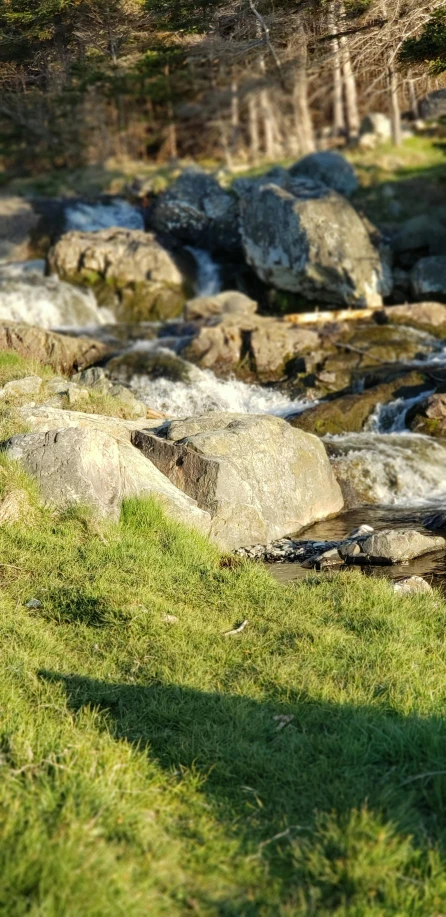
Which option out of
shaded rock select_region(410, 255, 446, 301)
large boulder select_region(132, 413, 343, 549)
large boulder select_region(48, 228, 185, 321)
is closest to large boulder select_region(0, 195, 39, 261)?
large boulder select_region(48, 228, 185, 321)

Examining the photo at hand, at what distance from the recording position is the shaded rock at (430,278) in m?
24.1

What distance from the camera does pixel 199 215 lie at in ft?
94.4

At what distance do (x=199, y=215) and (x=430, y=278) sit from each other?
8.87m

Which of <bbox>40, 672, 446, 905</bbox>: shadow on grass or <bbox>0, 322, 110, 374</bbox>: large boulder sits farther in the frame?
<bbox>0, 322, 110, 374</bbox>: large boulder

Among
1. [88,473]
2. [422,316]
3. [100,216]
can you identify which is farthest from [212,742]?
[100,216]

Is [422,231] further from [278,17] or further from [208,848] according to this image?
[208,848]

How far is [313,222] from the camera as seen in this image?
79.0 ft

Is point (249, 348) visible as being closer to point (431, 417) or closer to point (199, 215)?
point (431, 417)

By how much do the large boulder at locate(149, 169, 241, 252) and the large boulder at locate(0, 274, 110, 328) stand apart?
5.46 m

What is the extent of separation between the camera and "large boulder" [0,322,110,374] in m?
18.3

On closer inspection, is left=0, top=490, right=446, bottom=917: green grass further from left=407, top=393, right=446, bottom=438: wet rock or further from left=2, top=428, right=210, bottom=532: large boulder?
left=407, top=393, right=446, bottom=438: wet rock

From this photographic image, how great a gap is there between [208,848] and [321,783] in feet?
2.67

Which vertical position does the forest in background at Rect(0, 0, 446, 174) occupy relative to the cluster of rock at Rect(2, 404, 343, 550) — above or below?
above

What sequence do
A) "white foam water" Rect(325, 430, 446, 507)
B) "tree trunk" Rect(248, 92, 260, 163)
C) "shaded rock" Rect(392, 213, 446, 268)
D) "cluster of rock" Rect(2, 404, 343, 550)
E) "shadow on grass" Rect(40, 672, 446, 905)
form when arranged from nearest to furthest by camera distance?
1. "shadow on grass" Rect(40, 672, 446, 905)
2. "cluster of rock" Rect(2, 404, 343, 550)
3. "white foam water" Rect(325, 430, 446, 507)
4. "shaded rock" Rect(392, 213, 446, 268)
5. "tree trunk" Rect(248, 92, 260, 163)
